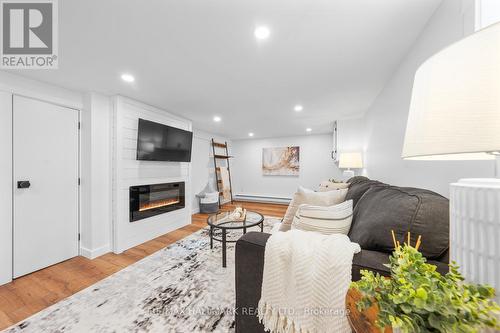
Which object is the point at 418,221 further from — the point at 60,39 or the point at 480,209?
the point at 60,39

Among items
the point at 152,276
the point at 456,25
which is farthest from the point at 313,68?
the point at 152,276

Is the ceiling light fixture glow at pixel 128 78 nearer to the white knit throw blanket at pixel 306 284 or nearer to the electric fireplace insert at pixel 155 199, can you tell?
the electric fireplace insert at pixel 155 199

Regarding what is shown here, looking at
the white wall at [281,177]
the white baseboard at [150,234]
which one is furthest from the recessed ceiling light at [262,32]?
the white wall at [281,177]

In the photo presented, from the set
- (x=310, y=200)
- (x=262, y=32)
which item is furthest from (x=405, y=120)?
(x=262, y=32)

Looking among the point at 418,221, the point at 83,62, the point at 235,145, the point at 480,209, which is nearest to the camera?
the point at 480,209

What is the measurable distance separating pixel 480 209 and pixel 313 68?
75.6 inches

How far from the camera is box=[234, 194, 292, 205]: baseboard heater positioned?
590 centimetres

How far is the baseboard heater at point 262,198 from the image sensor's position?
590 cm

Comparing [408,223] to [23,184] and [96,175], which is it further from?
[23,184]

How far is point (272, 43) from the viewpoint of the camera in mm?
1585

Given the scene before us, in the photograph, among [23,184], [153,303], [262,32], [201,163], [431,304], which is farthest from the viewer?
[201,163]

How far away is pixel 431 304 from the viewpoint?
0.36m

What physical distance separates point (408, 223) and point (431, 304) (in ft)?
2.06

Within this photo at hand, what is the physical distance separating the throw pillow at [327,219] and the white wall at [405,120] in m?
0.62
